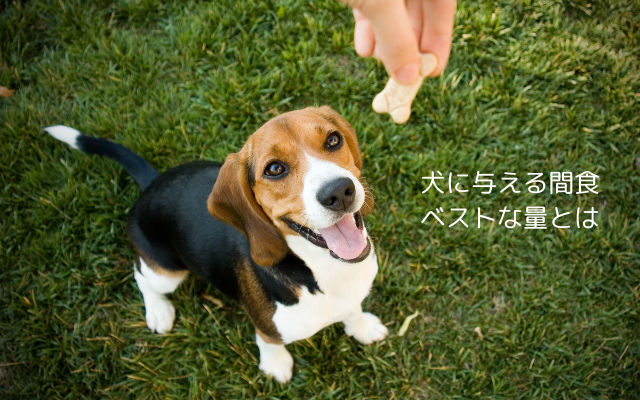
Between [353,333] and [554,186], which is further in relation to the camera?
[554,186]

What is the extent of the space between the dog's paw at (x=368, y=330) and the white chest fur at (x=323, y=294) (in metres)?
0.67

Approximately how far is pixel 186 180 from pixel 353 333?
5.95 feet

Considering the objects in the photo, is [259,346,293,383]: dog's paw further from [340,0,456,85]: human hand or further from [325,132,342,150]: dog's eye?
[340,0,456,85]: human hand

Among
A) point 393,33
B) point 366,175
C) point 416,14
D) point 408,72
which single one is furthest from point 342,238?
point 366,175

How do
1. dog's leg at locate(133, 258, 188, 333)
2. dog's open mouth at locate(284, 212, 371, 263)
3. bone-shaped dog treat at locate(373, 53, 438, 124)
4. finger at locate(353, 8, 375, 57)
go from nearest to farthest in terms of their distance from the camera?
dog's open mouth at locate(284, 212, 371, 263) < finger at locate(353, 8, 375, 57) < bone-shaped dog treat at locate(373, 53, 438, 124) < dog's leg at locate(133, 258, 188, 333)

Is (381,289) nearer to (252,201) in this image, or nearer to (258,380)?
(258,380)

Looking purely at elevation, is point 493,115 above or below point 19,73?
below

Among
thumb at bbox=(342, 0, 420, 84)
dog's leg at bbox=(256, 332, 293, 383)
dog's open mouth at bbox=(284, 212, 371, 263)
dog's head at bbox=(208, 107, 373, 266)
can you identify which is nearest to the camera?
thumb at bbox=(342, 0, 420, 84)

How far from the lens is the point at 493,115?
4797 mm

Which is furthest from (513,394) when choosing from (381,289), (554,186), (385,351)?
(554,186)

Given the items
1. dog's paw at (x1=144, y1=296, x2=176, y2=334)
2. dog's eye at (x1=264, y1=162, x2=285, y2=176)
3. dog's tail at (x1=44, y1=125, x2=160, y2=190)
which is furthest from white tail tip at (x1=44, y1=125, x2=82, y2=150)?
dog's eye at (x1=264, y1=162, x2=285, y2=176)

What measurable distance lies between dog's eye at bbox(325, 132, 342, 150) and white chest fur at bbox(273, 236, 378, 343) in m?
0.56

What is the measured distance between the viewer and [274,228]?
9.16 feet

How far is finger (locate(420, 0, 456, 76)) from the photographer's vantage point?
2.60m
